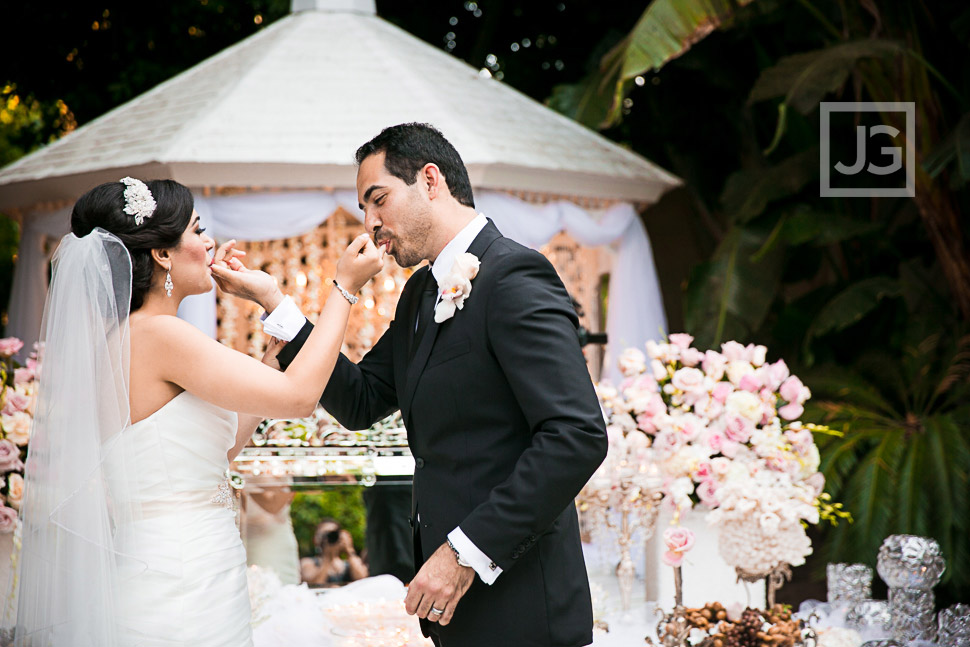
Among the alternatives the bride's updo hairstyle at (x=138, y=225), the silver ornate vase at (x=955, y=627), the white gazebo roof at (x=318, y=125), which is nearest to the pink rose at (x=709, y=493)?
the silver ornate vase at (x=955, y=627)

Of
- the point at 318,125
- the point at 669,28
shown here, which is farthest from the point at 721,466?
the point at 318,125

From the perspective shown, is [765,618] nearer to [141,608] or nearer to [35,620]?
[141,608]

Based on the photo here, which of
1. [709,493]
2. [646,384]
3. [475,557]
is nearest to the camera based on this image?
[475,557]

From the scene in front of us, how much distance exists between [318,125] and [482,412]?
500 centimetres

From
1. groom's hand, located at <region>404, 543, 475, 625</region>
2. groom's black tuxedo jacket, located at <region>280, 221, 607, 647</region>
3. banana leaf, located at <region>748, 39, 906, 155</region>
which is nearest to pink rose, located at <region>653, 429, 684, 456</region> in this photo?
groom's black tuxedo jacket, located at <region>280, 221, 607, 647</region>

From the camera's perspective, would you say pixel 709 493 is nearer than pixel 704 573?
Yes

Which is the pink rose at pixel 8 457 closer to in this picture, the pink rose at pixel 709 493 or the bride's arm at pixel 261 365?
the bride's arm at pixel 261 365

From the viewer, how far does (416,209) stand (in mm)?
2504

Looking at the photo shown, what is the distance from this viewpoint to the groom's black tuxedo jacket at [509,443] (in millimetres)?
2164

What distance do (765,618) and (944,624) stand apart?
29.4 inches

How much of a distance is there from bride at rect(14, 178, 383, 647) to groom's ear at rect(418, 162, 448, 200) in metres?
0.22

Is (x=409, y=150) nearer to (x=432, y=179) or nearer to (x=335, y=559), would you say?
(x=432, y=179)

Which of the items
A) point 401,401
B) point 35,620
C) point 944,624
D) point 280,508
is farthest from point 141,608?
point 944,624

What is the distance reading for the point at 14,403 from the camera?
398cm
